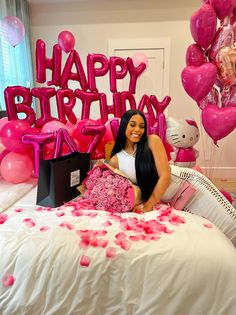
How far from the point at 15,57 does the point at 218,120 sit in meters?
2.57

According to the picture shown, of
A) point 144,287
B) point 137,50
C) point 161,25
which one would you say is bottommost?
point 144,287

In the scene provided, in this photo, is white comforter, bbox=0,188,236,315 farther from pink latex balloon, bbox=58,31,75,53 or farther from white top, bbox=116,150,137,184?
pink latex balloon, bbox=58,31,75,53

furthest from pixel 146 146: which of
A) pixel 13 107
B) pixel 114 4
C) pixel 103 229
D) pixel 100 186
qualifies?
pixel 114 4

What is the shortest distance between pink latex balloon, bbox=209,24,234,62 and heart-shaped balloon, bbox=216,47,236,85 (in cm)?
5

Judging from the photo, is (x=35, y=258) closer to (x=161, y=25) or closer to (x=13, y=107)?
(x=13, y=107)

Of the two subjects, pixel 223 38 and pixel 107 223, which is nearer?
pixel 107 223

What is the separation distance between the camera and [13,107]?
2102mm

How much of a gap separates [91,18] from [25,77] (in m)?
1.26

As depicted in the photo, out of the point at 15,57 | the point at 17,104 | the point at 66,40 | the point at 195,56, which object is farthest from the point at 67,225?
the point at 15,57

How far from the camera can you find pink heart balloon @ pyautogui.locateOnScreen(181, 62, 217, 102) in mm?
2113

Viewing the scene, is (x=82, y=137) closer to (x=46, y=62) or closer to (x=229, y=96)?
(x=46, y=62)

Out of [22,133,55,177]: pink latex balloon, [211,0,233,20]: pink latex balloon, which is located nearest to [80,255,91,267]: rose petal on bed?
[22,133,55,177]: pink latex balloon

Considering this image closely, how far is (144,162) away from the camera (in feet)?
5.05

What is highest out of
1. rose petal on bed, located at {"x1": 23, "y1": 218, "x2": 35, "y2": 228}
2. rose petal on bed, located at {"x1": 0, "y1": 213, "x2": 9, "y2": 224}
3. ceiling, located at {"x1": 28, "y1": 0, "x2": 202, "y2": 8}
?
ceiling, located at {"x1": 28, "y1": 0, "x2": 202, "y2": 8}
